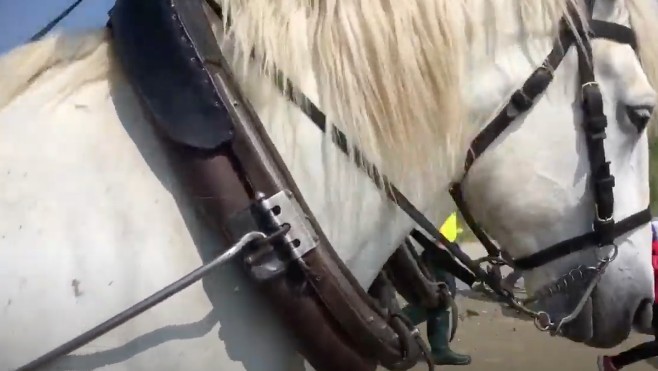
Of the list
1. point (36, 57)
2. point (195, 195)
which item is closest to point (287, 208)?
point (195, 195)

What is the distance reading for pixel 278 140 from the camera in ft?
2.68

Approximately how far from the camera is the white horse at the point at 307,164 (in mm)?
740

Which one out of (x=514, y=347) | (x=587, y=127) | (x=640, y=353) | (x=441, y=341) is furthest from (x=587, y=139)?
(x=514, y=347)

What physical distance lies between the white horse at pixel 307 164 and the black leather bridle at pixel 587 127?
0.04ft

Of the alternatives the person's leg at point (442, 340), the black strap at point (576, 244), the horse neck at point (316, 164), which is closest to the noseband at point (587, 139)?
the black strap at point (576, 244)

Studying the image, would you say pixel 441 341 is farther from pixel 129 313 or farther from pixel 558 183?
pixel 129 313

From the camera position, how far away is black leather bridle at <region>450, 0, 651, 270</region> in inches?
35.1

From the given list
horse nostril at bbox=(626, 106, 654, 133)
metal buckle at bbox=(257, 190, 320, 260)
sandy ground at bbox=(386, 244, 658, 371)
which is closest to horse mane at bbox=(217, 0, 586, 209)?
metal buckle at bbox=(257, 190, 320, 260)

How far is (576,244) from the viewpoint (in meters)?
0.94

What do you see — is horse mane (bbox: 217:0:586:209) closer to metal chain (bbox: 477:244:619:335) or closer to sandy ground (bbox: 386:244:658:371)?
metal chain (bbox: 477:244:619:335)

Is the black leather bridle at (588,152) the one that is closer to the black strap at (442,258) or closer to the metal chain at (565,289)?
the metal chain at (565,289)

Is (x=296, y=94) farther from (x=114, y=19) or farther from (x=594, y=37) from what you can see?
(x=594, y=37)

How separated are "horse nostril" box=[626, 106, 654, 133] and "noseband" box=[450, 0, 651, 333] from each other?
0.18ft

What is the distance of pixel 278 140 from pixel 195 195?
0.11 m
